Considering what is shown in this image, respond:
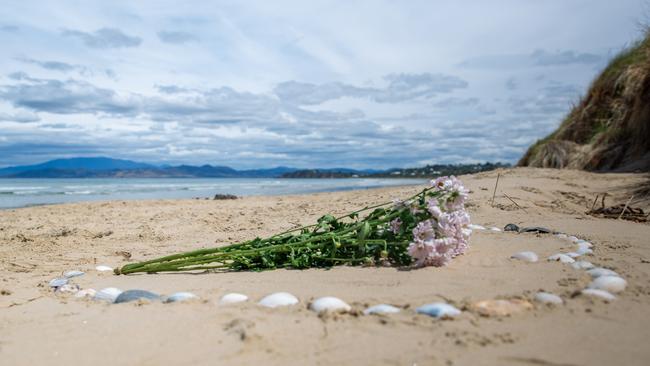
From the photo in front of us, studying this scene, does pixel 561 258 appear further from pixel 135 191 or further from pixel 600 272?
pixel 135 191

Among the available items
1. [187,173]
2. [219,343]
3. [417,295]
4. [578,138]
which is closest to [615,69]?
[578,138]

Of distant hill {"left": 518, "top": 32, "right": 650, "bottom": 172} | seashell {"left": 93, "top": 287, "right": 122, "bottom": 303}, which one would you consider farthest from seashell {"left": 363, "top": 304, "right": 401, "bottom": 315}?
distant hill {"left": 518, "top": 32, "right": 650, "bottom": 172}

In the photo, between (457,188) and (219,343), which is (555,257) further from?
(219,343)

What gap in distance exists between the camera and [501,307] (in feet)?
Answer: 7.57

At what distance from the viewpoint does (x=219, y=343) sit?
7.07 ft

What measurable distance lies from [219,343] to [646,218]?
213 inches

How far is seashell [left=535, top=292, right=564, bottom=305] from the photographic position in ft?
7.84

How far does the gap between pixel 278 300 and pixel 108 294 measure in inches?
46.9

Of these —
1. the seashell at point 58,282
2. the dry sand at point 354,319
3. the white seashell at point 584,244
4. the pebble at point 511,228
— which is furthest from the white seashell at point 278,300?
the pebble at point 511,228

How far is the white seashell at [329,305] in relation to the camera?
2441 mm

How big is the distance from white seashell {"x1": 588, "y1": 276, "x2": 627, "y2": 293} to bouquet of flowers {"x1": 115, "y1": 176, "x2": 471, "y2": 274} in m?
0.84

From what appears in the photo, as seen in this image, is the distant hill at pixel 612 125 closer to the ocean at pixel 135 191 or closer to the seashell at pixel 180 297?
the ocean at pixel 135 191

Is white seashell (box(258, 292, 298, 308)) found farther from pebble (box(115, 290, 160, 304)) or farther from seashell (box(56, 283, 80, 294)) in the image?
seashell (box(56, 283, 80, 294))

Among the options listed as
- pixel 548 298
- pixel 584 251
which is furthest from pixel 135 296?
pixel 584 251
